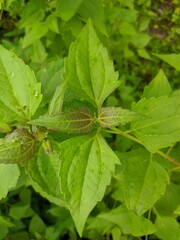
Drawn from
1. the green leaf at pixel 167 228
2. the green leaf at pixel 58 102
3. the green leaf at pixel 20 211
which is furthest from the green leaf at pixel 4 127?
the green leaf at pixel 20 211

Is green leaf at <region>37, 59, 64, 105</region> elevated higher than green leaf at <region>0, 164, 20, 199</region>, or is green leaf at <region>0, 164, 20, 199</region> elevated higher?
green leaf at <region>37, 59, 64, 105</region>

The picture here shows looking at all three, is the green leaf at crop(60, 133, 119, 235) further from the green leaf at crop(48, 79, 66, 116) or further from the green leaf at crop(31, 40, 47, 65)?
the green leaf at crop(31, 40, 47, 65)

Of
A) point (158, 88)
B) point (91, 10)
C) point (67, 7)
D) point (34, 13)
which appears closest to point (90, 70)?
point (158, 88)

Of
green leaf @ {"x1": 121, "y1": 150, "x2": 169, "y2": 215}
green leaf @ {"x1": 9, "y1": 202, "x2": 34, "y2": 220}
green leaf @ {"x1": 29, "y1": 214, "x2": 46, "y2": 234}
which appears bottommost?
green leaf @ {"x1": 29, "y1": 214, "x2": 46, "y2": 234}

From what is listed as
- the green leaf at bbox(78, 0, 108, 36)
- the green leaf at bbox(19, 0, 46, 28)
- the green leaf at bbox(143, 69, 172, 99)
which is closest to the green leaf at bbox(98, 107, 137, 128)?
the green leaf at bbox(143, 69, 172, 99)

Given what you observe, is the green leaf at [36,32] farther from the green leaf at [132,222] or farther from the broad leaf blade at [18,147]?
the broad leaf blade at [18,147]

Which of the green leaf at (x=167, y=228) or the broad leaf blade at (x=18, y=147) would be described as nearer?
the broad leaf blade at (x=18, y=147)

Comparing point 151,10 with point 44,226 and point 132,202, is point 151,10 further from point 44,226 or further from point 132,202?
point 132,202
